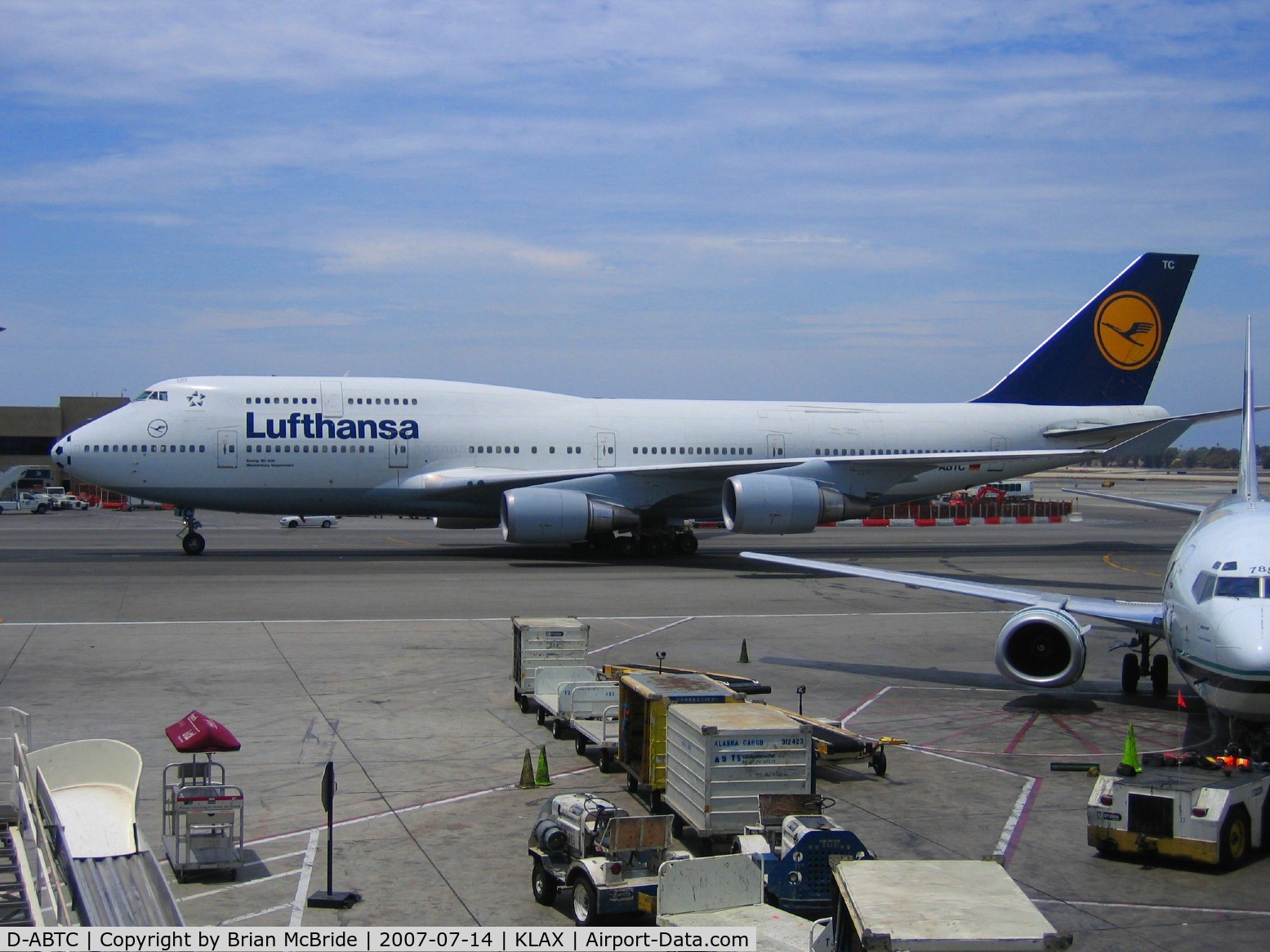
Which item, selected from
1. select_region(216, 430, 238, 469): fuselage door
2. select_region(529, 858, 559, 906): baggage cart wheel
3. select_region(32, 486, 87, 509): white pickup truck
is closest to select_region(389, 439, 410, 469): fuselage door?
select_region(216, 430, 238, 469): fuselage door

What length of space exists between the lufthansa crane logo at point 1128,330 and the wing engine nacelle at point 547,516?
764 inches

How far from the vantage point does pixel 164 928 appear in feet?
22.0

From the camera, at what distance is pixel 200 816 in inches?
382

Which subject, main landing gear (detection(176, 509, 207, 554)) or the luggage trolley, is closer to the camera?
the luggage trolley

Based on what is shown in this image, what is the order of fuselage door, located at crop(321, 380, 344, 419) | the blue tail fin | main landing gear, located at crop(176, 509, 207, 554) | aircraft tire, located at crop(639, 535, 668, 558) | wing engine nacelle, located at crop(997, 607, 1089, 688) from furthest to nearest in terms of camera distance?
the blue tail fin
aircraft tire, located at crop(639, 535, 668, 558)
main landing gear, located at crop(176, 509, 207, 554)
fuselage door, located at crop(321, 380, 344, 419)
wing engine nacelle, located at crop(997, 607, 1089, 688)

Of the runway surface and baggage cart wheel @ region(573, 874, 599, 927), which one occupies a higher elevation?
baggage cart wheel @ region(573, 874, 599, 927)

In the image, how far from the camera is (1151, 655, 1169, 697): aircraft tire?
1775 cm

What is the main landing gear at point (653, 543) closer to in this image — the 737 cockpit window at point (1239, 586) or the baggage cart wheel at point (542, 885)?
the 737 cockpit window at point (1239, 586)

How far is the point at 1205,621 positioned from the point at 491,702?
929 centimetres

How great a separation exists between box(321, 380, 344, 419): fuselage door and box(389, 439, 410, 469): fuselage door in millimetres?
1812

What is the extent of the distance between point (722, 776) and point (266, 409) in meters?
28.0

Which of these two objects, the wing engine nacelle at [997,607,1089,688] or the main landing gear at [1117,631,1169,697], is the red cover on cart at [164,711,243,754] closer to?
the wing engine nacelle at [997,607,1089,688]

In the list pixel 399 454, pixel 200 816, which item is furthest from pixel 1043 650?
pixel 399 454

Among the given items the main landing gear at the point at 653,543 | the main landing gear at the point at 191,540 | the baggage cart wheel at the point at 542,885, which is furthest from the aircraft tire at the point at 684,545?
the baggage cart wheel at the point at 542,885
